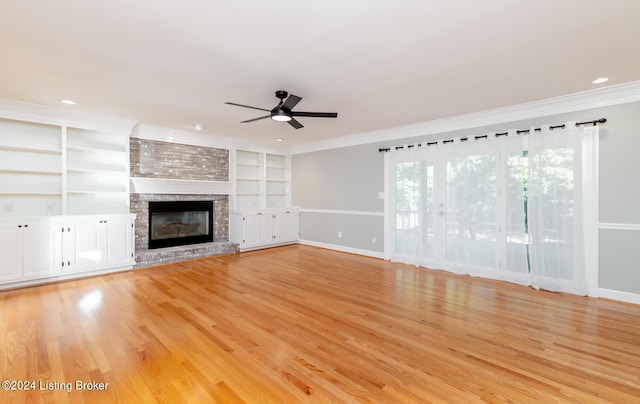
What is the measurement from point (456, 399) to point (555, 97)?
410 centimetres

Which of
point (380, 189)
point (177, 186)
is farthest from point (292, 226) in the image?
point (177, 186)

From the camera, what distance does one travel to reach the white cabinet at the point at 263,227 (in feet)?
21.8

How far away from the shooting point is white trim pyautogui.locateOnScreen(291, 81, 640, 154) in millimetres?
3584

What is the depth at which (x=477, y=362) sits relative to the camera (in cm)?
229

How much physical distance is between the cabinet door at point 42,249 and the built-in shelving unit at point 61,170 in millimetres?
432

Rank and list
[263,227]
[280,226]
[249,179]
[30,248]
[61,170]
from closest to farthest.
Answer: [30,248]
[61,170]
[263,227]
[249,179]
[280,226]

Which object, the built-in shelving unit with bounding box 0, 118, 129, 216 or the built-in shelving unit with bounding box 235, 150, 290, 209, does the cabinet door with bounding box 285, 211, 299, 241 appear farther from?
the built-in shelving unit with bounding box 0, 118, 129, 216

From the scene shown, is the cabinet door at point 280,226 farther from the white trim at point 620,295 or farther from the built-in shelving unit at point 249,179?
the white trim at point 620,295

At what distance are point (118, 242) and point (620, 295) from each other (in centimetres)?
741

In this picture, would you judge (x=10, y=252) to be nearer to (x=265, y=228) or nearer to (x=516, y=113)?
(x=265, y=228)

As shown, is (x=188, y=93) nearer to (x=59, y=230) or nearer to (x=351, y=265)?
(x=59, y=230)

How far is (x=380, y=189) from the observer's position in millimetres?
6047

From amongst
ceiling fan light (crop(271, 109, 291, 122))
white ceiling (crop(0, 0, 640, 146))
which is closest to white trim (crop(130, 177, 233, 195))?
white ceiling (crop(0, 0, 640, 146))

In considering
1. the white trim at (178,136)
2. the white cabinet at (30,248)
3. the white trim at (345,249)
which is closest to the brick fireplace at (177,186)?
the white trim at (178,136)
